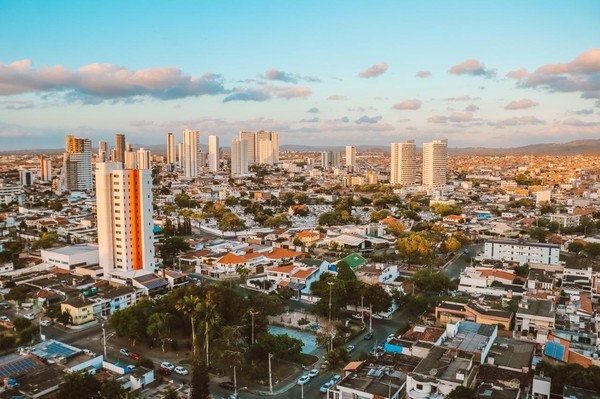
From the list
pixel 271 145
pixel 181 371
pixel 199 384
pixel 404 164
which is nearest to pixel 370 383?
pixel 199 384

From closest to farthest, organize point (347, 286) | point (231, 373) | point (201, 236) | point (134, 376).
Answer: point (134, 376) → point (231, 373) → point (347, 286) → point (201, 236)

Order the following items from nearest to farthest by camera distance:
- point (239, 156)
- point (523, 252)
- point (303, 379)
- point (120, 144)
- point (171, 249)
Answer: point (303, 379) → point (171, 249) → point (523, 252) → point (239, 156) → point (120, 144)

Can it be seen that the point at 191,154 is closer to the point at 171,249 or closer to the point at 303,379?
the point at 171,249

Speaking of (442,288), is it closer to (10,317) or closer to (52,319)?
(52,319)

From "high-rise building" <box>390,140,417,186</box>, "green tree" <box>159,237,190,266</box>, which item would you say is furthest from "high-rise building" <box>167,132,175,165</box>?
"green tree" <box>159,237,190,266</box>

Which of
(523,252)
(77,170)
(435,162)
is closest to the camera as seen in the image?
(523,252)

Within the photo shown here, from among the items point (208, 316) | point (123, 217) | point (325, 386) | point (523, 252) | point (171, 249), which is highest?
point (123, 217)

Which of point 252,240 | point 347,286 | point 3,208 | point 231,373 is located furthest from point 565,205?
point 3,208
